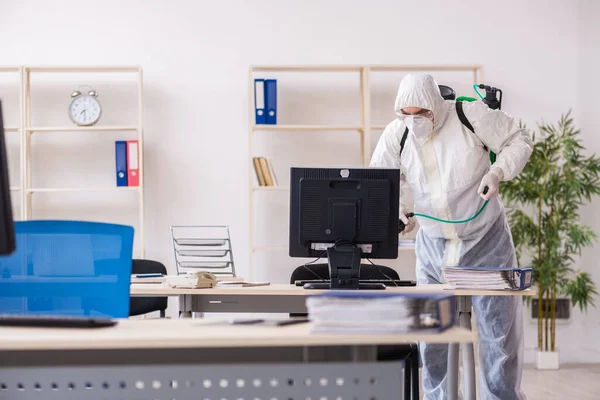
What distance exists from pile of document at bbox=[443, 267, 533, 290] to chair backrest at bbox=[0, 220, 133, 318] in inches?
45.7

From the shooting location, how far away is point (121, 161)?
5.11 meters

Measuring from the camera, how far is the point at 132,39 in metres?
5.36

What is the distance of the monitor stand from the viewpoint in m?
2.71

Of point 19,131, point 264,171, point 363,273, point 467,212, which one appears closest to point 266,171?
point 264,171

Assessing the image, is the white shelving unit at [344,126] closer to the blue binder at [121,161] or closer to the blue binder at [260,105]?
the blue binder at [260,105]

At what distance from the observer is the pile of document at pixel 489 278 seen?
2.66 m

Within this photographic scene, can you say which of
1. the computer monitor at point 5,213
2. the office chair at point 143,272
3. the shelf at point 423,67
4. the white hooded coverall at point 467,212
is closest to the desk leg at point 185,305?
the white hooded coverall at point 467,212

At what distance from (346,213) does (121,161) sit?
9.05ft

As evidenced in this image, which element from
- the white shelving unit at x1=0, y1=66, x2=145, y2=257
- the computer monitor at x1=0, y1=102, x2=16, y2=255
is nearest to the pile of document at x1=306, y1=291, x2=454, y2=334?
the computer monitor at x1=0, y1=102, x2=16, y2=255

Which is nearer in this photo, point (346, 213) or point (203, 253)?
point (346, 213)

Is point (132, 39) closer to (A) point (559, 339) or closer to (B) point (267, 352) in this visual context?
(A) point (559, 339)

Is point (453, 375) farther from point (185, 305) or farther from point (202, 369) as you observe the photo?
point (202, 369)

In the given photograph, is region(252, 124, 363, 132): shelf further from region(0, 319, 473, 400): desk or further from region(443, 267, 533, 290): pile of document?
region(0, 319, 473, 400): desk

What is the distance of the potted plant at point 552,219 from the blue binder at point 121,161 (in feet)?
8.20
